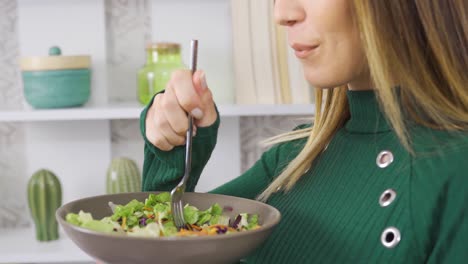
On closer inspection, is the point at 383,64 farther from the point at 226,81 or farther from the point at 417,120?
the point at 226,81

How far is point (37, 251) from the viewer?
185cm

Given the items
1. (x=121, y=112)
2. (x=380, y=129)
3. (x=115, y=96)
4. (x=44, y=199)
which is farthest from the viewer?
(x=115, y=96)

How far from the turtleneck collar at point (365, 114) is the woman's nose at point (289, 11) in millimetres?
171

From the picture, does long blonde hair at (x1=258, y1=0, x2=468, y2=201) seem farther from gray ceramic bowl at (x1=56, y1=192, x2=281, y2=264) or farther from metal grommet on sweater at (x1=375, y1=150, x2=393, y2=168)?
gray ceramic bowl at (x1=56, y1=192, x2=281, y2=264)

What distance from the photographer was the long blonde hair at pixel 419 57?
0.76 metres

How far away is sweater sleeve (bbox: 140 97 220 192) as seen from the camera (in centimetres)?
91

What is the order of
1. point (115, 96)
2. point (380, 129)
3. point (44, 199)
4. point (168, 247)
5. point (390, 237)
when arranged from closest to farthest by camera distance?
1. point (168, 247)
2. point (390, 237)
3. point (380, 129)
4. point (44, 199)
5. point (115, 96)

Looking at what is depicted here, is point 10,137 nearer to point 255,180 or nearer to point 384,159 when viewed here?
point 255,180

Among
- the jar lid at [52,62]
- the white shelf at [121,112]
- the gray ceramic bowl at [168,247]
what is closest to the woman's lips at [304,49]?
the gray ceramic bowl at [168,247]

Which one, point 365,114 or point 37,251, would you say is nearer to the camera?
point 365,114

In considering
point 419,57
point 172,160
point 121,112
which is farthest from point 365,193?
point 121,112

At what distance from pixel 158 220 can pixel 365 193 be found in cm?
26

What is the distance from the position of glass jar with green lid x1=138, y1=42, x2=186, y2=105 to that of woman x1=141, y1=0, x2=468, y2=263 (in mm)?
974

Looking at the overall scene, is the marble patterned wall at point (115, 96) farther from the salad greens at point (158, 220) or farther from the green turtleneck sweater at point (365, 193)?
the salad greens at point (158, 220)
